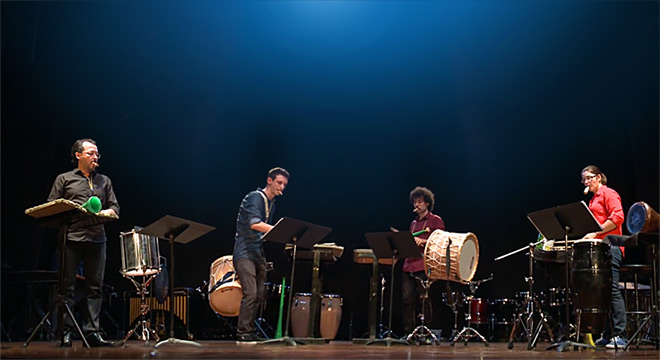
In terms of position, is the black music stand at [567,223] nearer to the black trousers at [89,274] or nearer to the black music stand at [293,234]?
the black music stand at [293,234]

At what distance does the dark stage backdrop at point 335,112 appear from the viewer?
890 centimetres

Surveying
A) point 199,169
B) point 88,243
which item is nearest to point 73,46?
point 199,169

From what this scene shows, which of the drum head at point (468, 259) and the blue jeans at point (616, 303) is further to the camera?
the drum head at point (468, 259)

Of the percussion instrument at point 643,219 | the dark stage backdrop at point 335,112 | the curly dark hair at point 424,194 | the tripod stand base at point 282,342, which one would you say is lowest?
the tripod stand base at point 282,342

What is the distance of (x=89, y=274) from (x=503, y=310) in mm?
5114

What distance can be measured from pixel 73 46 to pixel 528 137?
20.6 feet

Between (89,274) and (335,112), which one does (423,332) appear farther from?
(335,112)

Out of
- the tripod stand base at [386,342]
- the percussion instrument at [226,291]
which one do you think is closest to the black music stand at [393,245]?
the tripod stand base at [386,342]

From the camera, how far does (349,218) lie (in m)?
9.48

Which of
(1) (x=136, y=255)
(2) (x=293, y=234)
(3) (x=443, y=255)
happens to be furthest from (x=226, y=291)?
(3) (x=443, y=255)

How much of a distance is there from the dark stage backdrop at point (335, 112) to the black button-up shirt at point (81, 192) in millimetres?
3348

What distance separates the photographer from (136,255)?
6.61 meters

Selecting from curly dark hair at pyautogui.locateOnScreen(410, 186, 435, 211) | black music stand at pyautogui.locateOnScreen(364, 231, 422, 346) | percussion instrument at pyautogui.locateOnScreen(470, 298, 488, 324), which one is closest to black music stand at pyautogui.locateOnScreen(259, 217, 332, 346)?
black music stand at pyautogui.locateOnScreen(364, 231, 422, 346)

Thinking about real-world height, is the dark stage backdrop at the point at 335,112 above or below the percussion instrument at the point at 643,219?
above
